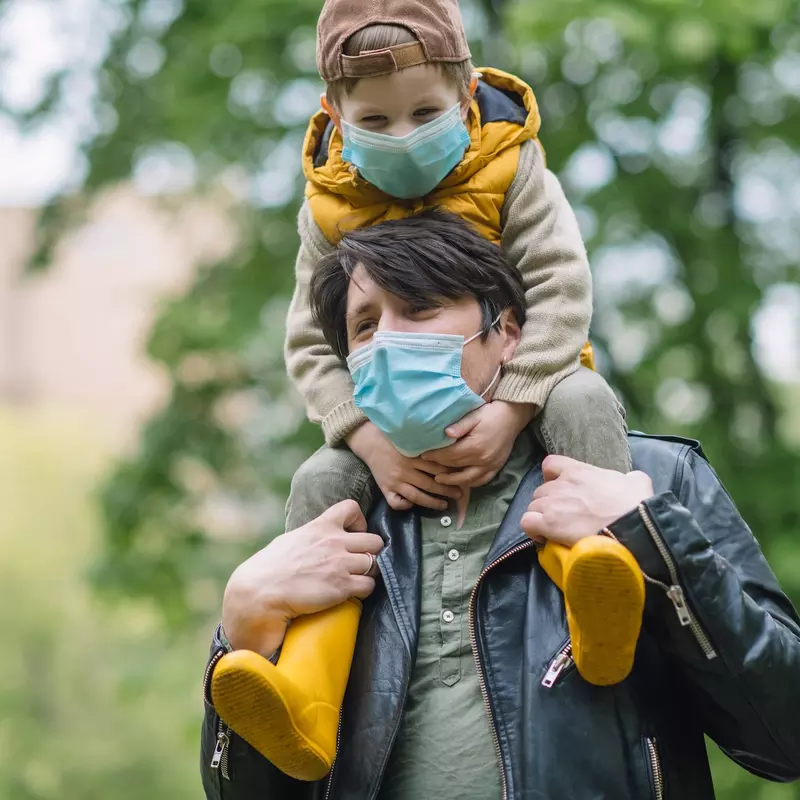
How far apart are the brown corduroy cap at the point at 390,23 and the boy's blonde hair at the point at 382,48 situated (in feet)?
0.04

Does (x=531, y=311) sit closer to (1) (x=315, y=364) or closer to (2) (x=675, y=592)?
(1) (x=315, y=364)

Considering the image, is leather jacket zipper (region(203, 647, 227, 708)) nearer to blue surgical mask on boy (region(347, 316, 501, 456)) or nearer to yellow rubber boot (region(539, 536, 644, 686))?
blue surgical mask on boy (region(347, 316, 501, 456))

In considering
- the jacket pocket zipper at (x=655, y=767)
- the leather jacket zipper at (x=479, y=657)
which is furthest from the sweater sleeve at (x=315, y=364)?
the jacket pocket zipper at (x=655, y=767)

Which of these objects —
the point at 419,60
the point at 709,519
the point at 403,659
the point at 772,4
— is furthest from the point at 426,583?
the point at 772,4

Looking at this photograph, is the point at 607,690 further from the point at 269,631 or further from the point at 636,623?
the point at 269,631

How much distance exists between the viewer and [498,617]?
2.58m

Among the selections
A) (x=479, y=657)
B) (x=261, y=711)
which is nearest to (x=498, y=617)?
(x=479, y=657)

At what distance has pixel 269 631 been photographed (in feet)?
8.75

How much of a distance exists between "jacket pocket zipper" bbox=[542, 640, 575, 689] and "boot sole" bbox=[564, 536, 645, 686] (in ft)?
0.15

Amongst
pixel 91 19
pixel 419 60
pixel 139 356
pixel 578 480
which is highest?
pixel 419 60

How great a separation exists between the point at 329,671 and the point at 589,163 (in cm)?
635

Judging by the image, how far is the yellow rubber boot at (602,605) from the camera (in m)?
2.28

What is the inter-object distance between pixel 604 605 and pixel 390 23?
4.30 ft

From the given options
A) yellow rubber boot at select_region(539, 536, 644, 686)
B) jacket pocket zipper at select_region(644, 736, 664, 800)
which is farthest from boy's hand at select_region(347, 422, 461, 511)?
jacket pocket zipper at select_region(644, 736, 664, 800)
